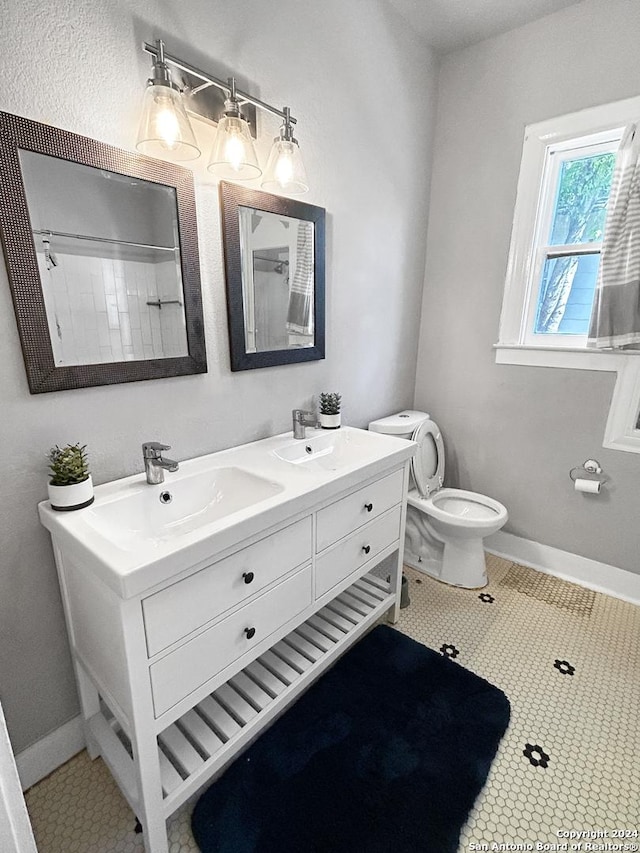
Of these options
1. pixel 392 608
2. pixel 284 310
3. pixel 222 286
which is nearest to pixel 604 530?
pixel 392 608

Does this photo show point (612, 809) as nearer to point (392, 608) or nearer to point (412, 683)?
point (412, 683)

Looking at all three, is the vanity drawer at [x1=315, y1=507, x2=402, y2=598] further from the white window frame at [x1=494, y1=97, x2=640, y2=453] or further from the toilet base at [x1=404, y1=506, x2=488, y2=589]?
the white window frame at [x1=494, y1=97, x2=640, y2=453]

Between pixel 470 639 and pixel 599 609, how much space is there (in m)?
0.73

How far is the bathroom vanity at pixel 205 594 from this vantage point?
0.92 meters

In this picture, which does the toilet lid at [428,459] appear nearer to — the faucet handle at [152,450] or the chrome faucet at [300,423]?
the chrome faucet at [300,423]

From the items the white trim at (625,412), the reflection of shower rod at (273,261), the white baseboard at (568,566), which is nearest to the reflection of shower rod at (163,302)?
the reflection of shower rod at (273,261)

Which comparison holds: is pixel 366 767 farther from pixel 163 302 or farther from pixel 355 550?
pixel 163 302

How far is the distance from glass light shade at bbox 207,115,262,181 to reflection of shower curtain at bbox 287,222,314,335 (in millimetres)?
413

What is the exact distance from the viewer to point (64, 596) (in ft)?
3.87

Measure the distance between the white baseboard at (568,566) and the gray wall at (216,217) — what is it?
1.10 metres

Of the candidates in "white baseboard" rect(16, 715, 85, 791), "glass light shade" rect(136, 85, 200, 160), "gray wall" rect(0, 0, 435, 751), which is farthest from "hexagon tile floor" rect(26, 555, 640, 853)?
"glass light shade" rect(136, 85, 200, 160)

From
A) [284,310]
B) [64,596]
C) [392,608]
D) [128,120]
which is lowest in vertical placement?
[392,608]

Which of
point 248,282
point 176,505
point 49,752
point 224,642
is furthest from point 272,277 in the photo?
point 49,752

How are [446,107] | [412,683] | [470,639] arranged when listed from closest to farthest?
1. [412,683]
2. [470,639]
3. [446,107]
